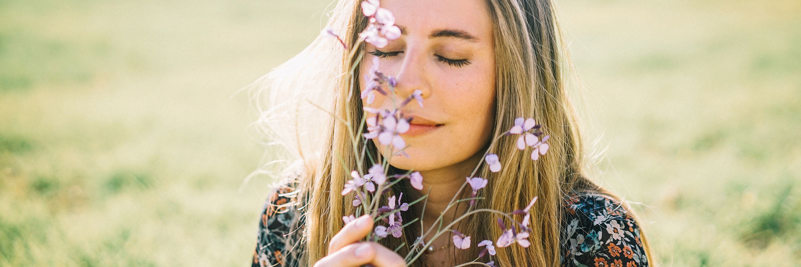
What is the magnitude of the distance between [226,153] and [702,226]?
427 centimetres

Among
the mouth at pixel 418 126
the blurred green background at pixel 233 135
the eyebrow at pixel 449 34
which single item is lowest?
the blurred green background at pixel 233 135

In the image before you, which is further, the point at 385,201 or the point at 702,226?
the point at 702,226

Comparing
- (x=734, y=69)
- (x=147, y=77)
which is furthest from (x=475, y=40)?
(x=147, y=77)

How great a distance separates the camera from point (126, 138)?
20.3 ft

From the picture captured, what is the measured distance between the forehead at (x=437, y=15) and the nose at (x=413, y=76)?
0.08 meters

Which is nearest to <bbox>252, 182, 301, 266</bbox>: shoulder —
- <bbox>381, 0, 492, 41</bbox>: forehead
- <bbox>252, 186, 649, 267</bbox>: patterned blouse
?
<bbox>252, 186, 649, 267</bbox>: patterned blouse

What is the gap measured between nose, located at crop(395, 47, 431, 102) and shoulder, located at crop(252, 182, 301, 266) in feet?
3.46

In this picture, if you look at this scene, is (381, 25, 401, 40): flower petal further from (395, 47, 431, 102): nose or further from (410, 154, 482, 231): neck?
(410, 154, 482, 231): neck

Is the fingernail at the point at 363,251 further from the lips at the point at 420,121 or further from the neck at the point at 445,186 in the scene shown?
the neck at the point at 445,186

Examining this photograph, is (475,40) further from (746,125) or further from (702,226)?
(746,125)

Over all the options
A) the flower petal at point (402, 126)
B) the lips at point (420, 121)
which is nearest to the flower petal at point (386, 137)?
the flower petal at point (402, 126)

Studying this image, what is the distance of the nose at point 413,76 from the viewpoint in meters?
1.77

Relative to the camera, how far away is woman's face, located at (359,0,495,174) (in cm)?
186

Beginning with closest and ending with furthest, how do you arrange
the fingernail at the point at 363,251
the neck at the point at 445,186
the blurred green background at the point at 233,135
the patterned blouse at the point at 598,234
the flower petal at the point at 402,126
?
the flower petal at the point at 402,126 < the fingernail at the point at 363,251 < the patterned blouse at the point at 598,234 < the neck at the point at 445,186 < the blurred green background at the point at 233,135
